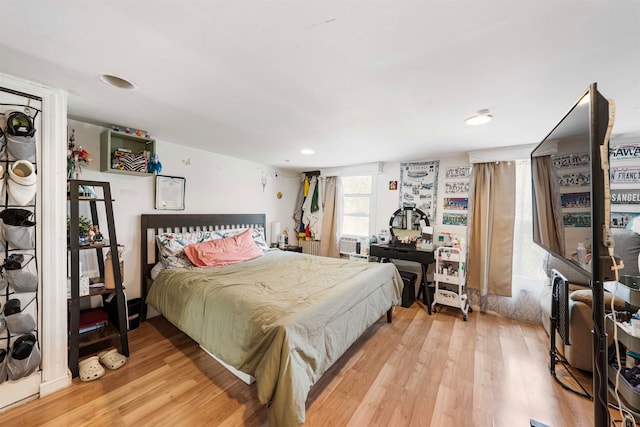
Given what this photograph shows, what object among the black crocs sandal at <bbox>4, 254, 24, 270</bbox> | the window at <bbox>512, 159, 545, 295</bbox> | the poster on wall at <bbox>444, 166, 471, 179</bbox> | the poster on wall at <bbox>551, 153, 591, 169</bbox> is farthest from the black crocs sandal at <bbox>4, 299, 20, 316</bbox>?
the window at <bbox>512, 159, 545, 295</bbox>

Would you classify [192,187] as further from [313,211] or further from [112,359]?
[313,211]

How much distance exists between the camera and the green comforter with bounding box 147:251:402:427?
1.34m

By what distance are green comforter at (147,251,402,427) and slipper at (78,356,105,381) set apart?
558 millimetres

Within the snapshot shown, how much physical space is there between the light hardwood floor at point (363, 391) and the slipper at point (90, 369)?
0.04 metres

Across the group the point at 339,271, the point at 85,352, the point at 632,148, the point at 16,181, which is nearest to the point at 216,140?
the point at 16,181

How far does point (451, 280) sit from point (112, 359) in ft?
11.9

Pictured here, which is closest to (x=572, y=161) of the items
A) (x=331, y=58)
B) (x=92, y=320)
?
(x=331, y=58)

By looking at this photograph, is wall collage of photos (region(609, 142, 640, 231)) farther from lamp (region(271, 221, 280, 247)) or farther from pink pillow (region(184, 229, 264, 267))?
lamp (region(271, 221, 280, 247))

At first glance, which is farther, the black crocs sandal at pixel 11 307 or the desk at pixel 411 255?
the desk at pixel 411 255

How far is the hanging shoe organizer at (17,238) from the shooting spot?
1.50 m

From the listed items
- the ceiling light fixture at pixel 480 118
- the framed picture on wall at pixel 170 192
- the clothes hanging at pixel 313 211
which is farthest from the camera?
the clothes hanging at pixel 313 211

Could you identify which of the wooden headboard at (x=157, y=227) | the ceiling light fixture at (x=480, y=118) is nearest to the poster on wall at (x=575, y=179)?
the ceiling light fixture at (x=480, y=118)

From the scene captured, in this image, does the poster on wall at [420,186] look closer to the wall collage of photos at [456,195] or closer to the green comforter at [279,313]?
the wall collage of photos at [456,195]

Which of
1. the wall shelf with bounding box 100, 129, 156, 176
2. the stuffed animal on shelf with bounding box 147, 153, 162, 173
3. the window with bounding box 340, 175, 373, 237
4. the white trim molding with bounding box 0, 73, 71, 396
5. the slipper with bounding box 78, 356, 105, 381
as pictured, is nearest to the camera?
the white trim molding with bounding box 0, 73, 71, 396
